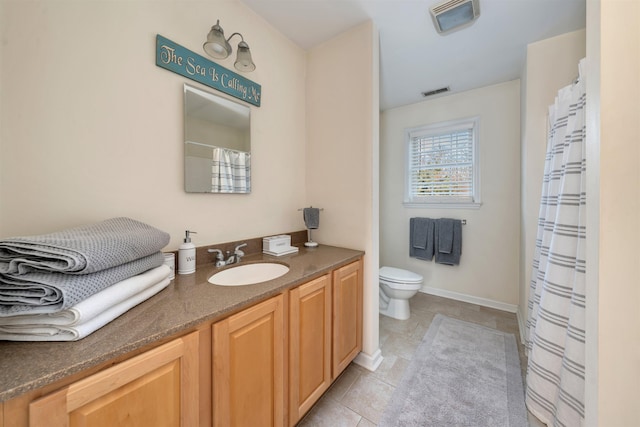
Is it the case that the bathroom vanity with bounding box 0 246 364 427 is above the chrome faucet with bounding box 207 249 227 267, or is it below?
below

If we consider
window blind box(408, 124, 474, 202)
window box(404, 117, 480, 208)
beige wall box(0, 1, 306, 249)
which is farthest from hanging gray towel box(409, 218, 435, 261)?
beige wall box(0, 1, 306, 249)

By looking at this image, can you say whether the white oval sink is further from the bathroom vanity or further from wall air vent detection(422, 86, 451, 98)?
wall air vent detection(422, 86, 451, 98)

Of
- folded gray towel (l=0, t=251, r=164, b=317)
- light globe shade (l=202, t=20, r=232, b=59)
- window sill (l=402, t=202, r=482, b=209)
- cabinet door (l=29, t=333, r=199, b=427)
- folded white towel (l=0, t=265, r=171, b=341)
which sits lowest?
cabinet door (l=29, t=333, r=199, b=427)

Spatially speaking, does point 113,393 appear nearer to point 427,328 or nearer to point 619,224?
point 619,224

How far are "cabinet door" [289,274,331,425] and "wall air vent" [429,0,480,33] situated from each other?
6.10 ft

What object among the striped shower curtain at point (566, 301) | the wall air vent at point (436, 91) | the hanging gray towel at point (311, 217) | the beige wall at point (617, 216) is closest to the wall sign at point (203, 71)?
A: the hanging gray towel at point (311, 217)

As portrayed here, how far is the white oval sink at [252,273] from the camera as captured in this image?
1274mm

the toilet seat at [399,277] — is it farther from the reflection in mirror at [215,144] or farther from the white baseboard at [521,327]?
the reflection in mirror at [215,144]

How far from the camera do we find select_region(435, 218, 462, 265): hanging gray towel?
2.67 meters

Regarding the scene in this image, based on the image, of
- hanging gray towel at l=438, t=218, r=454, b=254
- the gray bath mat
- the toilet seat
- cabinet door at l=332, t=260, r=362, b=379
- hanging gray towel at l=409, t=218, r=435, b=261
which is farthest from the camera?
hanging gray towel at l=409, t=218, r=435, b=261

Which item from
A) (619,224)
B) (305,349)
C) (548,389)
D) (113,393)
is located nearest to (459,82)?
(619,224)

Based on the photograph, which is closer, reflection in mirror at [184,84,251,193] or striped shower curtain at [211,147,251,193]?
reflection in mirror at [184,84,251,193]

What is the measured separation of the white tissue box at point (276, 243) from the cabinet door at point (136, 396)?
2.84 ft

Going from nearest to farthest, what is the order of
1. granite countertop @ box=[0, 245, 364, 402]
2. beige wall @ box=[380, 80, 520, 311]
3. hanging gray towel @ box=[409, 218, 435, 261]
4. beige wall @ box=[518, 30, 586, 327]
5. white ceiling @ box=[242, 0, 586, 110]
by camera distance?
1. granite countertop @ box=[0, 245, 364, 402]
2. white ceiling @ box=[242, 0, 586, 110]
3. beige wall @ box=[518, 30, 586, 327]
4. beige wall @ box=[380, 80, 520, 311]
5. hanging gray towel @ box=[409, 218, 435, 261]
